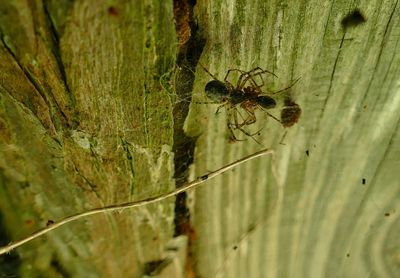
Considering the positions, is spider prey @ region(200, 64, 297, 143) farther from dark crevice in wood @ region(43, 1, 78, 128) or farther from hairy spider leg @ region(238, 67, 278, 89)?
dark crevice in wood @ region(43, 1, 78, 128)

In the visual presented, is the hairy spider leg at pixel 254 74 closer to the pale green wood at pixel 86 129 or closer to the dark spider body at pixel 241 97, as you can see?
the dark spider body at pixel 241 97

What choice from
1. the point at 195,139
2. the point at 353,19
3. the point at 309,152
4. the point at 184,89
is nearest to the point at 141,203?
the point at 195,139

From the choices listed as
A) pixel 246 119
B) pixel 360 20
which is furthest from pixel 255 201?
pixel 360 20

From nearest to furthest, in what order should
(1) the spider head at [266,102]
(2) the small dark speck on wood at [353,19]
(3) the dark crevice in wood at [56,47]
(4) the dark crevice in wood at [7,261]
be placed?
(3) the dark crevice in wood at [56,47] < (2) the small dark speck on wood at [353,19] < (1) the spider head at [266,102] < (4) the dark crevice in wood at [7,261]

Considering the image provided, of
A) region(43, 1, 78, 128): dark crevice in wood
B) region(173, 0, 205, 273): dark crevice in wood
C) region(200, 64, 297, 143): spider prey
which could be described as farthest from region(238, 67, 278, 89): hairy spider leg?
region(43, 1, 78, 128): dark crevice in wood

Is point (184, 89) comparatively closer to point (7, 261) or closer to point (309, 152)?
point (309, 152)

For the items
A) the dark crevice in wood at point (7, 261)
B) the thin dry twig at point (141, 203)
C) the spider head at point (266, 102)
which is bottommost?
the dark crevice in wood at point (7, 261)

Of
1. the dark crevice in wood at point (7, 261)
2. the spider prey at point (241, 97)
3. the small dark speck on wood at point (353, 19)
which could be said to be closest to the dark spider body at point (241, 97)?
the spider prey at point (241, 97)
